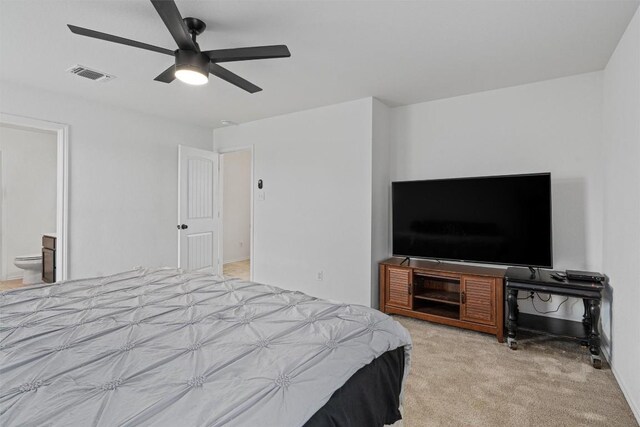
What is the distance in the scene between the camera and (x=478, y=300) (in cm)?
313

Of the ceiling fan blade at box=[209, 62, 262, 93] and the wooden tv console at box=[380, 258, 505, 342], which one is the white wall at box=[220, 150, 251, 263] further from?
the ceiling fan blade at box=[209, 62, 262, 93]

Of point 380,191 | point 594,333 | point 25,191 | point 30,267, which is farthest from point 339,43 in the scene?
point 25,191

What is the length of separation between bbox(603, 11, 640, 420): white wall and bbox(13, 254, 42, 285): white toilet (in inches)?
262

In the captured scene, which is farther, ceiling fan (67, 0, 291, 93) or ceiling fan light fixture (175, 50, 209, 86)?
ceiling fan light fixture (175, 50, 209, 86)

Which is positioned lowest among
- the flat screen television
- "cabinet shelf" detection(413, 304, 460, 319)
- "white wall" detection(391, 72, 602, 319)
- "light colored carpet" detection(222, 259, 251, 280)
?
"light colored carpet" detection(222, 259, 251, 280)

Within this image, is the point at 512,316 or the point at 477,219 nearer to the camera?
the point at 512,316

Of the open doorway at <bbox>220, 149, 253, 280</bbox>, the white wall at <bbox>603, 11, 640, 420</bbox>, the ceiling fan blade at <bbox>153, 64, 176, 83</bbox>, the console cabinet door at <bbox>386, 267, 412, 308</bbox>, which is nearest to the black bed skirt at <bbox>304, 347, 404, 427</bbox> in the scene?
the white wall at <bbox>603, 11, 640, 420</bbox>

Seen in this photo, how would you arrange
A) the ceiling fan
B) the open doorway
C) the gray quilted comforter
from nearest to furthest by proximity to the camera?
1. the gray quilted comforter
2. the ceiling fan
3. the open doorway

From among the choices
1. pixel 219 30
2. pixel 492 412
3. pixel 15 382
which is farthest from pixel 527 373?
pixel 219 30

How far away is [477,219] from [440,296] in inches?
34.6

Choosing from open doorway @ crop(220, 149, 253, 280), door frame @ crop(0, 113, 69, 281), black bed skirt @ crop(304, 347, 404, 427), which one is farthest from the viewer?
open doorway @ crop(220, 149, 253, 280)

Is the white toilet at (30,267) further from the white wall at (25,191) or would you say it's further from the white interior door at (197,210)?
the white interior door at (197,210)

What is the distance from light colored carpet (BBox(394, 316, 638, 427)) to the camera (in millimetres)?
1938

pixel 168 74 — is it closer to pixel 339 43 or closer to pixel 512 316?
pixel 339 43
